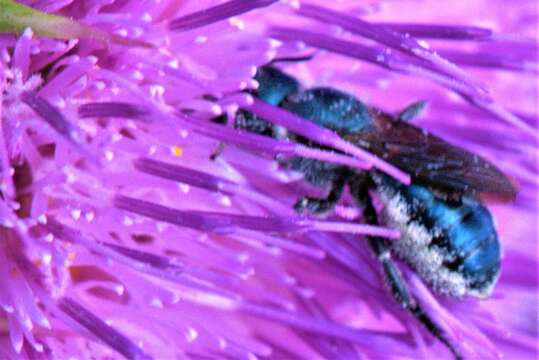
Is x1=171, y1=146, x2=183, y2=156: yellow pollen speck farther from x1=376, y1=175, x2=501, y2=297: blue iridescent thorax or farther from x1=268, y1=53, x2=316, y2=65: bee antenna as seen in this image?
x1=376, y1=175, x2=501, y2=297: blue iridescent thorax

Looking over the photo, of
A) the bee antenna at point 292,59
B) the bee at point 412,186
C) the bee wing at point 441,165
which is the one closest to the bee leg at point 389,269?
the bee at point 412,186

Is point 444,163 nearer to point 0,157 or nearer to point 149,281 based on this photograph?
point 149,281

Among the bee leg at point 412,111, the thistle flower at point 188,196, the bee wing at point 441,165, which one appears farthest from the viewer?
the bee leg at point 412,111

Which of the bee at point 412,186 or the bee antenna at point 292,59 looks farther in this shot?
the bee antenna at point 292,59

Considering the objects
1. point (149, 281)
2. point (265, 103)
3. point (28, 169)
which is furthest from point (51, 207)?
point (265, 103)

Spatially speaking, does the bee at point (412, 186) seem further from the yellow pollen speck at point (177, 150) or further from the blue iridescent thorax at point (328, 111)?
the yellow pollen speck at point (177, 150)

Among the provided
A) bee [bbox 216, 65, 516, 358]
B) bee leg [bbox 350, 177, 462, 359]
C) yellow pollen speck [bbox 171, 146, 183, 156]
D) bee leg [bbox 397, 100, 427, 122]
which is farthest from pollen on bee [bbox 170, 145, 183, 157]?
bee leg [bbox 397, 100, 427, 122]
